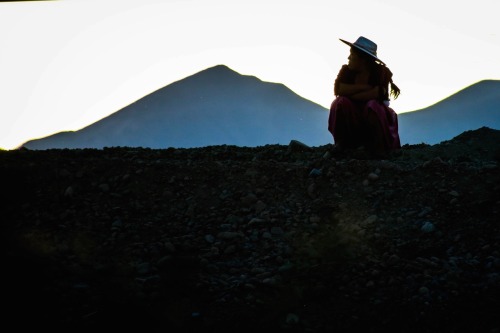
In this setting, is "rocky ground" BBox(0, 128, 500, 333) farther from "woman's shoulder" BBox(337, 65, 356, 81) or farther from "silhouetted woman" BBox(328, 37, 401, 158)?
"woman's shoulder" BBox(337, 65, 356, 81)

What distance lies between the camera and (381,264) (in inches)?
146

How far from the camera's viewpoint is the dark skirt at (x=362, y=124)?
5969 mm

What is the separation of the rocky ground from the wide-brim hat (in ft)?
3.45

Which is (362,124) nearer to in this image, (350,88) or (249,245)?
(350,88)

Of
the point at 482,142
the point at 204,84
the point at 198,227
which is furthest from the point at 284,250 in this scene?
the point at 204,84

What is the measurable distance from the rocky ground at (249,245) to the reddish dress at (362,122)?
0.46 metres

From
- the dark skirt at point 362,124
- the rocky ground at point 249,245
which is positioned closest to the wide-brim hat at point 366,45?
the dark skirt at point 362,124

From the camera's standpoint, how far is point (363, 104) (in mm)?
6055

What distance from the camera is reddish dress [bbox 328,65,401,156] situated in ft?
19.5

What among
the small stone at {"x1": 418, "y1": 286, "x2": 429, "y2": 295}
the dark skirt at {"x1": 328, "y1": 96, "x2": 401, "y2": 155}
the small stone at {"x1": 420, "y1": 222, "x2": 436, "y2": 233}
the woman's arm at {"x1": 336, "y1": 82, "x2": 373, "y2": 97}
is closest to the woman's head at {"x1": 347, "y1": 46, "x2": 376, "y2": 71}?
the woman's arm at {"x1": 336, "y1": 82, "x2": 373, "y2": 97}

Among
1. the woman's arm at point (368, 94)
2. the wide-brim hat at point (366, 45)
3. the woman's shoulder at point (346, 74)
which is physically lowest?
the woman's arm at point (368, 94)

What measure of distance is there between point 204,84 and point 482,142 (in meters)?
6.60

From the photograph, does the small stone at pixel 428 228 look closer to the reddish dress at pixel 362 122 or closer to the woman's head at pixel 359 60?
the reddish dress at pixel 362 122

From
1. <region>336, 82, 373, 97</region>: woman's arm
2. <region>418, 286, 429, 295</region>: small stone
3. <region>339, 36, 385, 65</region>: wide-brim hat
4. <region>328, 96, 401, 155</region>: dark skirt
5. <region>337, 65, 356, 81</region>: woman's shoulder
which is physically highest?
<region>339, 36, 385, 65</region>: wide-brim hat
